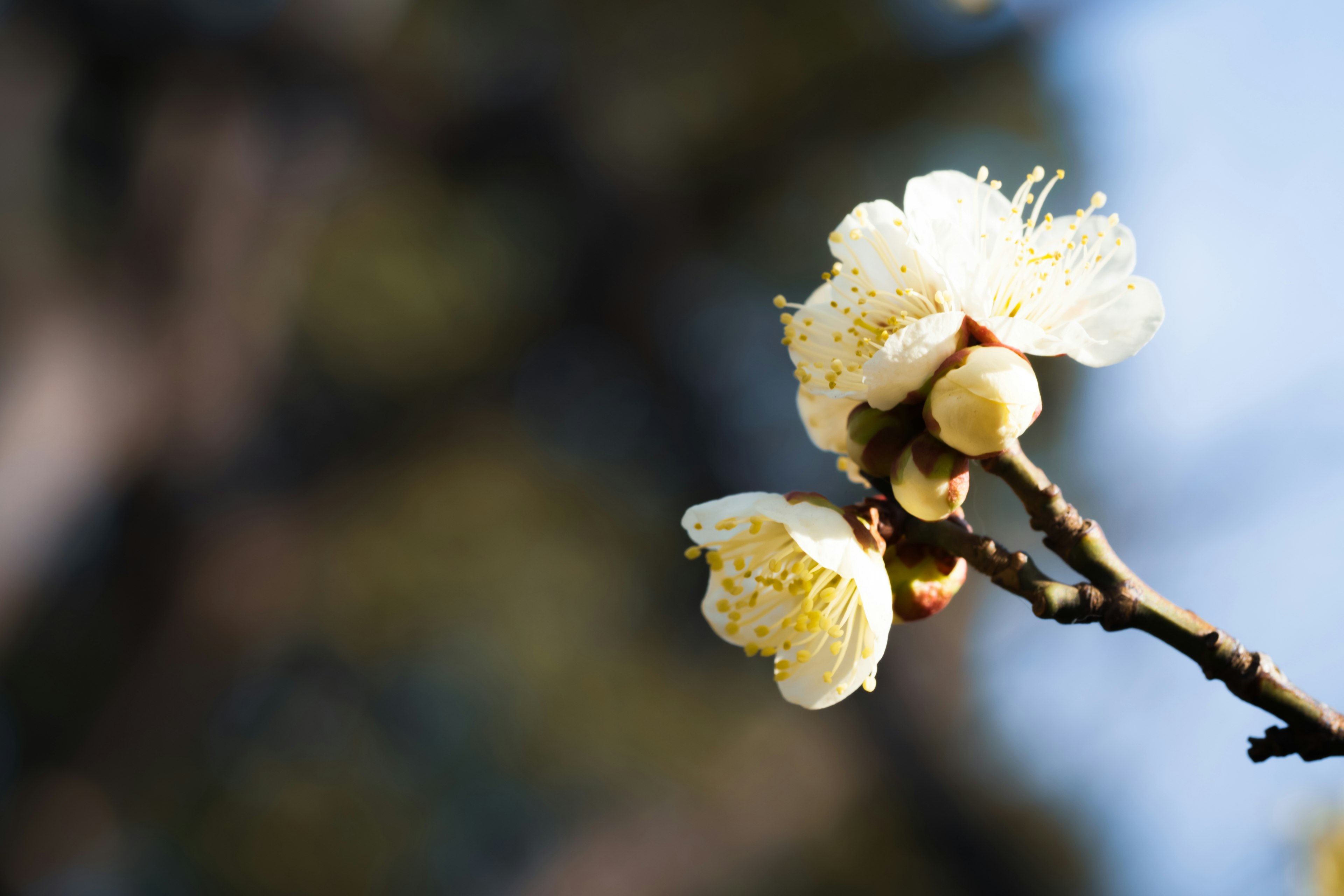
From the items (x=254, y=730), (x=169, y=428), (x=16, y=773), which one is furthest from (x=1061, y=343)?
(x=254, y=730)

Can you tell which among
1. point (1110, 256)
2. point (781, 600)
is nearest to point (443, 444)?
point (781, 600)

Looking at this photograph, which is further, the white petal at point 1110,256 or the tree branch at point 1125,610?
the white petal at point 1110,256

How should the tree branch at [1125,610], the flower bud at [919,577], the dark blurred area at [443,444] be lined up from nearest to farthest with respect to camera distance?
the tree branch at [1125,610]
the flower bud at [919,577]
the dark blurred area at [443,444]

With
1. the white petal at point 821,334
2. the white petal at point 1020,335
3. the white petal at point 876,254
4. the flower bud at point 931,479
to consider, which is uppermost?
the white petal at point 876,254

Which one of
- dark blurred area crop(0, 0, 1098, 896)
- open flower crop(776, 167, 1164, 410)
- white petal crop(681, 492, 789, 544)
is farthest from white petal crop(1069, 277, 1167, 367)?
dark blurred area crop(0, 0, 1098, 896)

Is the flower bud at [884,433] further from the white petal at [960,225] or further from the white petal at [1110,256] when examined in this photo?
the white petal at [1110,256]

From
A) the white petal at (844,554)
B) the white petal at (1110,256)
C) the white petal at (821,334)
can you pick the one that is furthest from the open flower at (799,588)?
the white petal at (1110,256)

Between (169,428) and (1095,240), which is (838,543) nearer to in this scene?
(1095,240)
